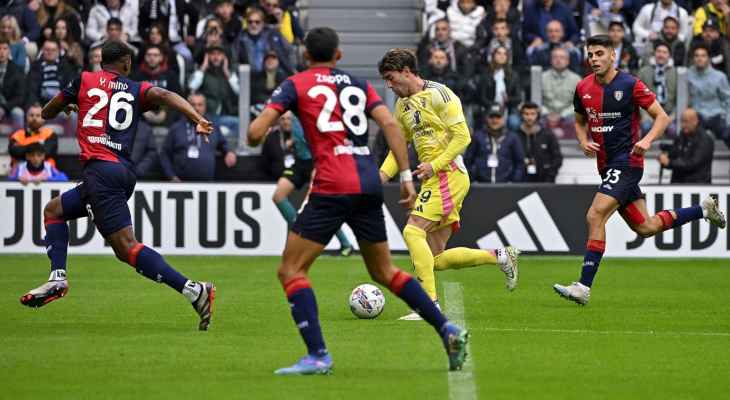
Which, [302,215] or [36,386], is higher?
[302,215]

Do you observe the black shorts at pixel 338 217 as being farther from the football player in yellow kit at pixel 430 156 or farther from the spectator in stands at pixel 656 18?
the spectator in stands at pixel 656 18

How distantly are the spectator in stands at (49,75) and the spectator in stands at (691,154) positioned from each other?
886 centimetres

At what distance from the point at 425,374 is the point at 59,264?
4.07 m

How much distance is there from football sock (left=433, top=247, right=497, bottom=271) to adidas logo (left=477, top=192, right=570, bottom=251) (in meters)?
6.58

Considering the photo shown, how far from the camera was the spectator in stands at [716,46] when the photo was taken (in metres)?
22.0

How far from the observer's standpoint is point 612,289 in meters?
14.8

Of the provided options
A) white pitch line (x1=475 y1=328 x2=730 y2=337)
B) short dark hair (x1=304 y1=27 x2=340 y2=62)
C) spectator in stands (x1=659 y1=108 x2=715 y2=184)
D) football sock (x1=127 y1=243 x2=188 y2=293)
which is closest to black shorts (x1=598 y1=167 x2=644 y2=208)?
white pitch line (x1=475 y1=328 x2=730 y2=337)

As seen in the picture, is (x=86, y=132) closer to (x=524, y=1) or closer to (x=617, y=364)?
(x=617, y=364)

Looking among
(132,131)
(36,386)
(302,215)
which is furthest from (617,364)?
(132,131)

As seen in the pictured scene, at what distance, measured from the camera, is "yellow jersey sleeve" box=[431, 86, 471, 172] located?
11.5 m

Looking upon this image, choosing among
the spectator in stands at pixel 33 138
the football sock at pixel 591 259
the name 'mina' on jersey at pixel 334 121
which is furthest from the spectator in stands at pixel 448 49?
the name 'mina' on jersey at pixel 334 121

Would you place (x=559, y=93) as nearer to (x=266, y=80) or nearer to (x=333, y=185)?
(x=266, y=80)

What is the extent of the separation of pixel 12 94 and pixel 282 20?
449cm

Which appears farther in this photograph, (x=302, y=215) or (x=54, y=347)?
(x=54, y=347)
